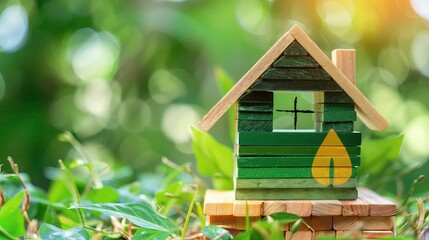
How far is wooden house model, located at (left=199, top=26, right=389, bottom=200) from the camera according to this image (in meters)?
0.46

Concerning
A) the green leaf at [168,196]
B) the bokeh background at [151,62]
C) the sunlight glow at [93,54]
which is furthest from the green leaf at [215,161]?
the sunlight glow at [93,54]

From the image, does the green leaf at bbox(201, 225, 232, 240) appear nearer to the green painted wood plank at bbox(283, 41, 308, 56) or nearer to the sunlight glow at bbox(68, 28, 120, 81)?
the green painted wood plank at bbox(283, 41, 308, 56)

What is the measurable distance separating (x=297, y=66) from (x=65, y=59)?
1.42 metres

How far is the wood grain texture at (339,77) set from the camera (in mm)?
456

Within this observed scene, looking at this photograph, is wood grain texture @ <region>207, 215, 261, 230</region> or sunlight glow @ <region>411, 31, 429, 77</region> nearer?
wood grain texture @ <region>207, 215, 261, 230</region>

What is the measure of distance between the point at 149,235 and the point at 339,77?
227 mm

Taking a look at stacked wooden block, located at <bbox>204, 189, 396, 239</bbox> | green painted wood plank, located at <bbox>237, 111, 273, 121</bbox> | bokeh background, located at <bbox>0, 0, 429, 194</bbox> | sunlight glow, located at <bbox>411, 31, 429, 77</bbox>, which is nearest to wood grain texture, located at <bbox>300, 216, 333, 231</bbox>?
stacked wooden block, located at <bbox>204, 189, 396, 239</bbox>

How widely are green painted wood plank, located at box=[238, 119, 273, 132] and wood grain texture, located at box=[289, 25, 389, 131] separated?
8 centimetres

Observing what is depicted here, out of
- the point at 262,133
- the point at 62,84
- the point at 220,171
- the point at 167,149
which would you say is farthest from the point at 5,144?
the point at 262,133

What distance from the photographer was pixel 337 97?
1.57 feet

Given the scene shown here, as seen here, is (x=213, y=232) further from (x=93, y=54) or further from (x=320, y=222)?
(x=93, y=54)

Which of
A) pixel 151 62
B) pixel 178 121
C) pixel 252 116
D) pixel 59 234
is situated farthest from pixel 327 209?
pixel 178 121

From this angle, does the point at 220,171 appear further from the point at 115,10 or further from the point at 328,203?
the point at 115,10

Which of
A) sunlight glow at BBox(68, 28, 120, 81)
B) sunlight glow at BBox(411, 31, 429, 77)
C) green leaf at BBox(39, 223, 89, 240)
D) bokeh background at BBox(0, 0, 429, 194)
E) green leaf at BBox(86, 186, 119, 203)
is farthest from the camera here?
sunlight glow at BBox(68, 28, 120, 81)
